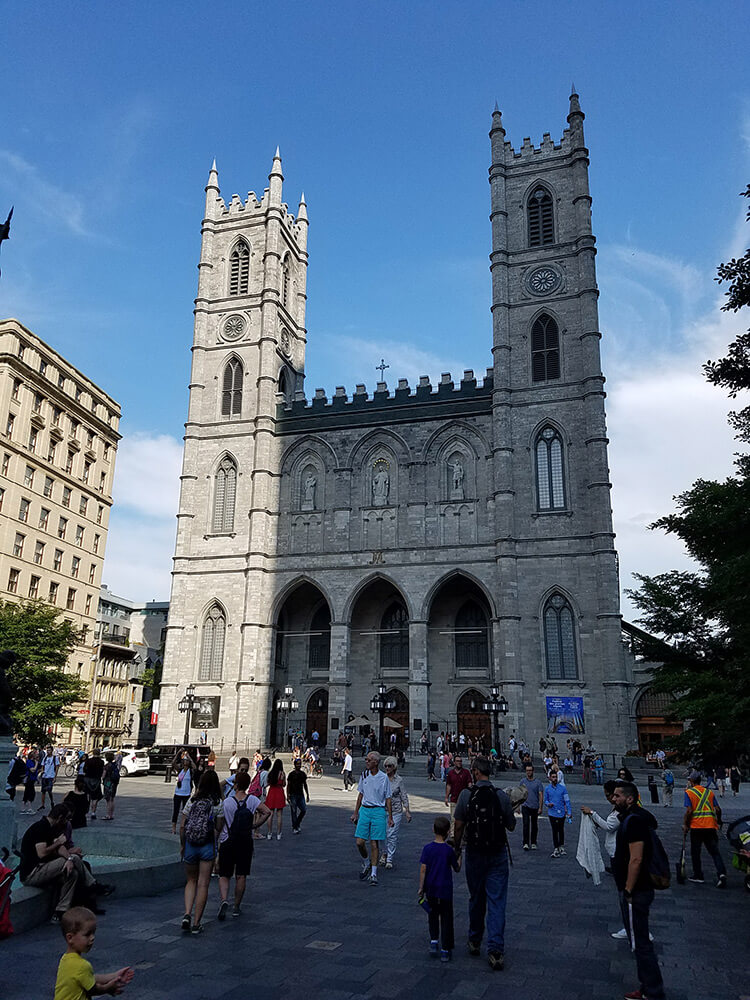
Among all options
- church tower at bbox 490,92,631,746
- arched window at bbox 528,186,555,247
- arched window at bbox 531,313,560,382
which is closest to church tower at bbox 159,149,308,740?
church tower at bbox 490,92,631,746

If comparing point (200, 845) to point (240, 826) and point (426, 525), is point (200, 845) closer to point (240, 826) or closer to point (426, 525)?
point (240, 826)

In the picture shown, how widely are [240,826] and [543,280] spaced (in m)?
40.5

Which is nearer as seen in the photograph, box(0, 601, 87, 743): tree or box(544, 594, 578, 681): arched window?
box(0, 601, 87, 743): tree

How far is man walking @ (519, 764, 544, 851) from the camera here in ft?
43.5

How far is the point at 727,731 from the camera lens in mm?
13586

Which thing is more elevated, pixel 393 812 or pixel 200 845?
pixel 200 845

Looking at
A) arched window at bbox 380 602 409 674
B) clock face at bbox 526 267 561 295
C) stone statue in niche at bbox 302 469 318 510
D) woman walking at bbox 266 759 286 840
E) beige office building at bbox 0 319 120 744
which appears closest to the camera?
woman walking at bbox 266 759 286 840

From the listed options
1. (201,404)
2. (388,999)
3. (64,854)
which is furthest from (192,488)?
(388,999)

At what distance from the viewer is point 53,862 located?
781 cm

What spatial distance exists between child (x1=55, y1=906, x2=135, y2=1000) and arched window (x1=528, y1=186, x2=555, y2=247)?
1792 inches

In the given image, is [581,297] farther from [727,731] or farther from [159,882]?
[159,882]

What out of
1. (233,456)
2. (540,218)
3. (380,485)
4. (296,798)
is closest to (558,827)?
(296,798)

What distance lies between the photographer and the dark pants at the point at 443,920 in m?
6.77

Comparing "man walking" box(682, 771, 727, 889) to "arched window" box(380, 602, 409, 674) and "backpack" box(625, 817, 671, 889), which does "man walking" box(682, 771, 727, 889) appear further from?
"arched window" box(380, 602, 409, 674)
